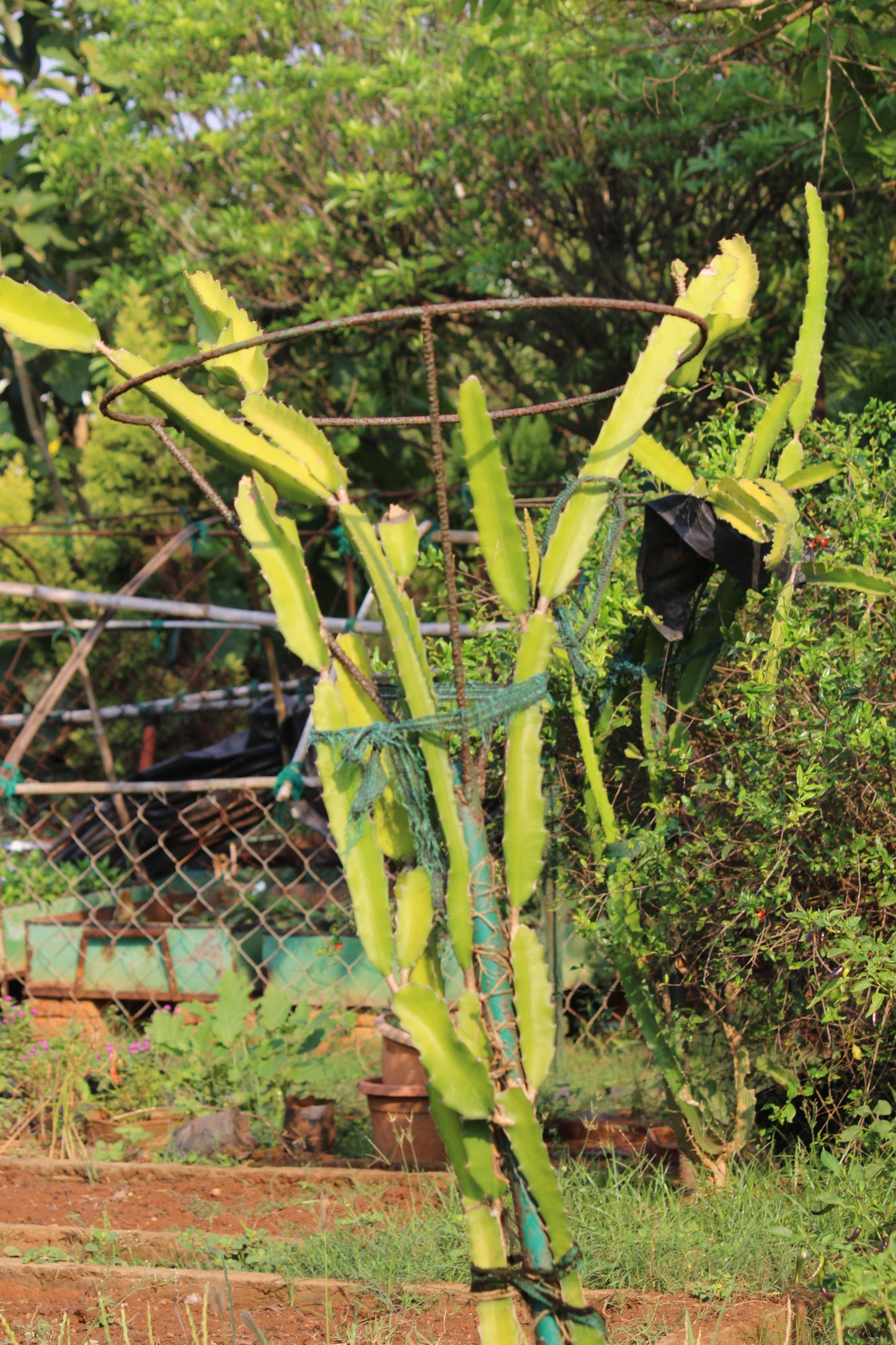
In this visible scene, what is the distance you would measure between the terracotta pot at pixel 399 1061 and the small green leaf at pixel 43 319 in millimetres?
2634

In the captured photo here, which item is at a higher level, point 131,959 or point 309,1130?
point 309,1130

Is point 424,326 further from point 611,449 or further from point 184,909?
point 184,909

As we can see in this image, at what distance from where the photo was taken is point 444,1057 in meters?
1.79

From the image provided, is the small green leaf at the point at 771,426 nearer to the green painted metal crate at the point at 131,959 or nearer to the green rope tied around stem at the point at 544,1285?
the green rope tied around stem at the point at 544,1285

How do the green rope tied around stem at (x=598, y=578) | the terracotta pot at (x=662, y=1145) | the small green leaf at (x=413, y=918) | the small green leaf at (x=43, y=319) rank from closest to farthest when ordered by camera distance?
the small green leaf at (x=413, y=918) → the small green leaf at (x=43, y=319) → the green rope tied around stem at (x=598, y=578) → the terracotta pot at (x=662, y=1145)

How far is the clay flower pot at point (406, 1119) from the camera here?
3889mm

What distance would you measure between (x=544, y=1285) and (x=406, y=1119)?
2.14 meters

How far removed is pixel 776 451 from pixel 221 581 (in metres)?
6.90

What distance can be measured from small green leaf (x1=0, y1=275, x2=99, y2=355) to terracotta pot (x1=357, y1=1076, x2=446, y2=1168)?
2.67 metres

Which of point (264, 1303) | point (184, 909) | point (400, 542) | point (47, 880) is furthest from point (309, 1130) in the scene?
point (47, 880)

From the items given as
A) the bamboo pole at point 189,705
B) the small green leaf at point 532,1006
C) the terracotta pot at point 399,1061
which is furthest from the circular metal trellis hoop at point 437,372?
the bamboo pole at point 189,705

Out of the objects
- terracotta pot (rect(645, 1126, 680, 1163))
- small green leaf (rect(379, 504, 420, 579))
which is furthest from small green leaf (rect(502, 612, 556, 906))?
terracotta pot (rect(645, 1126, 680, 1163))

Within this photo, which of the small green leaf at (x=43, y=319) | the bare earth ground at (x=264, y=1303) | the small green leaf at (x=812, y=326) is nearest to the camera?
the small green leaf at (x=43, y=319)

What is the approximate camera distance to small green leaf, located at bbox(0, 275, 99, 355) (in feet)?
6.90
